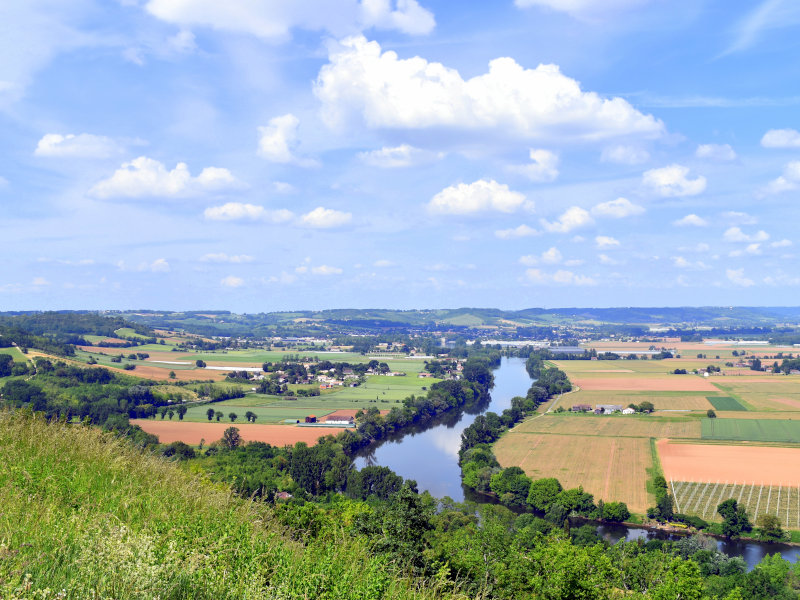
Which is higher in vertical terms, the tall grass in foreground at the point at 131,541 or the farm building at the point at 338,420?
the tall grass in foreground at the point at 131,541

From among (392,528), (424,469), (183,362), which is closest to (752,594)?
(392,528)

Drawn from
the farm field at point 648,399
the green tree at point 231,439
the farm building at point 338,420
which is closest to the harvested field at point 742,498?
the farm field at point 648,399

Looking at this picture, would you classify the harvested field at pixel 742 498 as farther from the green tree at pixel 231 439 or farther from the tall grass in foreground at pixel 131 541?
the green tree at pixel 231 439

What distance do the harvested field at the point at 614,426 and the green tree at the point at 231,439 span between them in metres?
34.0

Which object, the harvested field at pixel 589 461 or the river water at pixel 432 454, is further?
the river water at pixel 432 454

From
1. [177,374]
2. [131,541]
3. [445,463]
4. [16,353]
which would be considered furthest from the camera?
[177,374]

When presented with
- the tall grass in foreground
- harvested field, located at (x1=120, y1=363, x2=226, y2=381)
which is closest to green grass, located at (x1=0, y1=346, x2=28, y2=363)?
harvested field, located at (x1=120, y1=363, x2=226, y2=381)

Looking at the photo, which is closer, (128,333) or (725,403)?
(725,403)

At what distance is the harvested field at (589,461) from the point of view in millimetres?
47125

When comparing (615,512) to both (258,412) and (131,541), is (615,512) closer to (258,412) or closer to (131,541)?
(131,541)

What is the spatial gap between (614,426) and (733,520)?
35.8m

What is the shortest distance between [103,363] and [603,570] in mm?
111067

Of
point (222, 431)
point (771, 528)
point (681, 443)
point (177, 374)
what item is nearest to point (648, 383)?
point (681, 443)

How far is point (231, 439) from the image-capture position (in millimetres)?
60000
